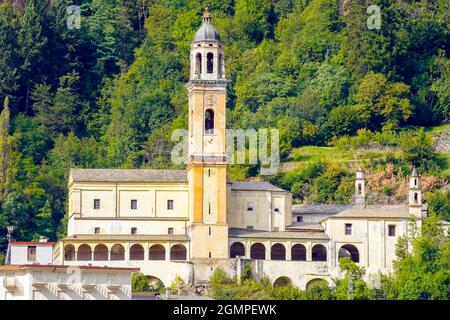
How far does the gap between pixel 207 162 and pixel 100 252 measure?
6.49 meters

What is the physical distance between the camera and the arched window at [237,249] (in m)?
114

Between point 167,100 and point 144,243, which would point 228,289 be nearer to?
point 144,243

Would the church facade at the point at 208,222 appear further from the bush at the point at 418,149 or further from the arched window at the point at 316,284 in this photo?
the bush at the point at 418,149

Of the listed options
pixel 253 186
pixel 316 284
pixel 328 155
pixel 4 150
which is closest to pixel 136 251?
pixel 253 186

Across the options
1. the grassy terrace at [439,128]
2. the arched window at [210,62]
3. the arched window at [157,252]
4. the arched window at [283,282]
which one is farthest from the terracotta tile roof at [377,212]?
the grassy terrace at [439,128]

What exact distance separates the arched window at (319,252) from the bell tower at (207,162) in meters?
5.25

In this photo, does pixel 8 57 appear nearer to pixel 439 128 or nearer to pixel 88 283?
pixel 439 128

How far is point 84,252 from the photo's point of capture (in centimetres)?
11256

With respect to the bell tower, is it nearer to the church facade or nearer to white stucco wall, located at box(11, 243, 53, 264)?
the church facade

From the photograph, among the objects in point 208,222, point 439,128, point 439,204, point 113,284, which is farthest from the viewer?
point 439,128

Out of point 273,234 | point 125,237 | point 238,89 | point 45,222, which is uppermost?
point 238,89

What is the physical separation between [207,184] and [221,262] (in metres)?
3.70

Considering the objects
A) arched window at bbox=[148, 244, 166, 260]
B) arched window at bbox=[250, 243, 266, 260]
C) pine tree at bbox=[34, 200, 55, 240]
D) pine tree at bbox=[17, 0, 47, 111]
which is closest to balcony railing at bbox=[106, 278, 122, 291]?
arched window at bbox=[148, 244, 166, 260]
